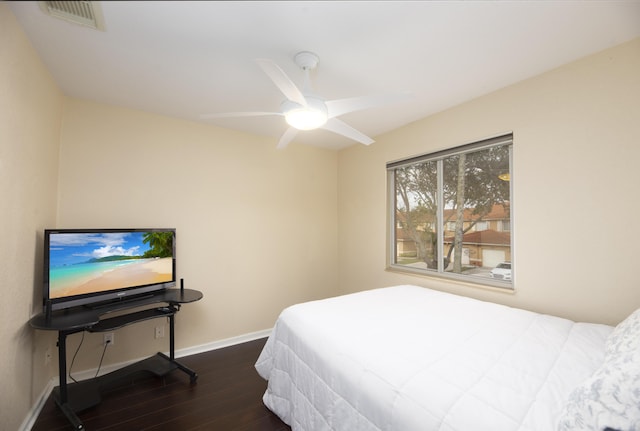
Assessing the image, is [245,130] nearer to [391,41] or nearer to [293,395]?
[391,41]

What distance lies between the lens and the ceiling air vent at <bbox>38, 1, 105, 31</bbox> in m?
0.29

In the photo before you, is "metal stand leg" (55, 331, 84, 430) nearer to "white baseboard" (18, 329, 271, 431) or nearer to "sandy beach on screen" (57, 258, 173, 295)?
"white baseboard" (18, 329, 271, 431)

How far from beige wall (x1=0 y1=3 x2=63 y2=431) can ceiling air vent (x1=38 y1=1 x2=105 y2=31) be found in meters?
1.02

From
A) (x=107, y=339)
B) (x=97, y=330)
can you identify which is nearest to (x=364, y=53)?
(x=97, y=330)

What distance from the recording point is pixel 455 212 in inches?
104

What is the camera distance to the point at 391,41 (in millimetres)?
1565

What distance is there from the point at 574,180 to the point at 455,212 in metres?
0.93

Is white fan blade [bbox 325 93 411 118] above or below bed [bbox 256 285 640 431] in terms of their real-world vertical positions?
above

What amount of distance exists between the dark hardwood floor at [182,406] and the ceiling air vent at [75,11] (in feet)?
6.84

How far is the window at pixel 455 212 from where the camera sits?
229 cm

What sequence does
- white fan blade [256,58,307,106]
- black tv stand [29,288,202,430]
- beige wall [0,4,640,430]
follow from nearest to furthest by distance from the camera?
1. white fan blade [256,58,307,106]
2. beige wall [0,4,640,430]
3. black tv stand [29,288,202,430]

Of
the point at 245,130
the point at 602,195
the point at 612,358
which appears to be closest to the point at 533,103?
the point at 602,195

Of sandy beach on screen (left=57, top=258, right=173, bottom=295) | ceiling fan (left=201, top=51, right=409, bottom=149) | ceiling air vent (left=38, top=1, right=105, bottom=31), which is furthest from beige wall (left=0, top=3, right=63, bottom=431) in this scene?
ceiling air vent (left=38, top=1, right=105, bottom=31)

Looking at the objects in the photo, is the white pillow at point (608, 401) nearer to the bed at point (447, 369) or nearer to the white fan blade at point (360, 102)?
the bed at point (447, 369)
